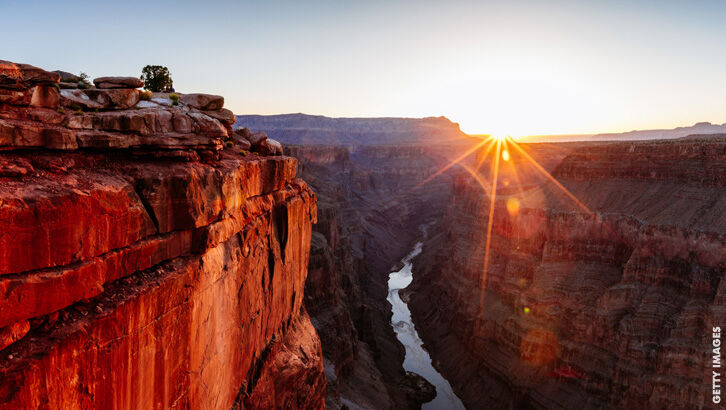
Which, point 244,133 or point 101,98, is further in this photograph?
point 244,133

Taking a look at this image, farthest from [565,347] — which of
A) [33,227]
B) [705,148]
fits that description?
[33,227]

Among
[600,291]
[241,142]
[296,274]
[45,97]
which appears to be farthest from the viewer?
[600,291]

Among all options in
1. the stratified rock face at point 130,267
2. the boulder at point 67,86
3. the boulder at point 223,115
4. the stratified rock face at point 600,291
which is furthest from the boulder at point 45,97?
the stratified rock face at point 600,291

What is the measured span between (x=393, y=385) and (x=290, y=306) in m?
29.3

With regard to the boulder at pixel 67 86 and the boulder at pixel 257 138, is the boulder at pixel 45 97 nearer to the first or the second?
the boulder at pixel 67 86

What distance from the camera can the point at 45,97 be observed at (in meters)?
11.9

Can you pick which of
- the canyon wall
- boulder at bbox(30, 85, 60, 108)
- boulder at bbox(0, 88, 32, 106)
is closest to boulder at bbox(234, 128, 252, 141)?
boulder at bbox(30, 85, 60, 108)

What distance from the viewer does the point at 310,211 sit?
26578 mm

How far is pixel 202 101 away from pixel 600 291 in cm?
4334

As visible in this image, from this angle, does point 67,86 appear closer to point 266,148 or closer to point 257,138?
point 257,138

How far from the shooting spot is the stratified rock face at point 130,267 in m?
8.26

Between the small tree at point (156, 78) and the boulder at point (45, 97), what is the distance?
1009cm

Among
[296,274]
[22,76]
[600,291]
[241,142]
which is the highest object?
[22,76]

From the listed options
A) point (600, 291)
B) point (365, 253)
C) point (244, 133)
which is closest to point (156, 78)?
point (244, 133)
